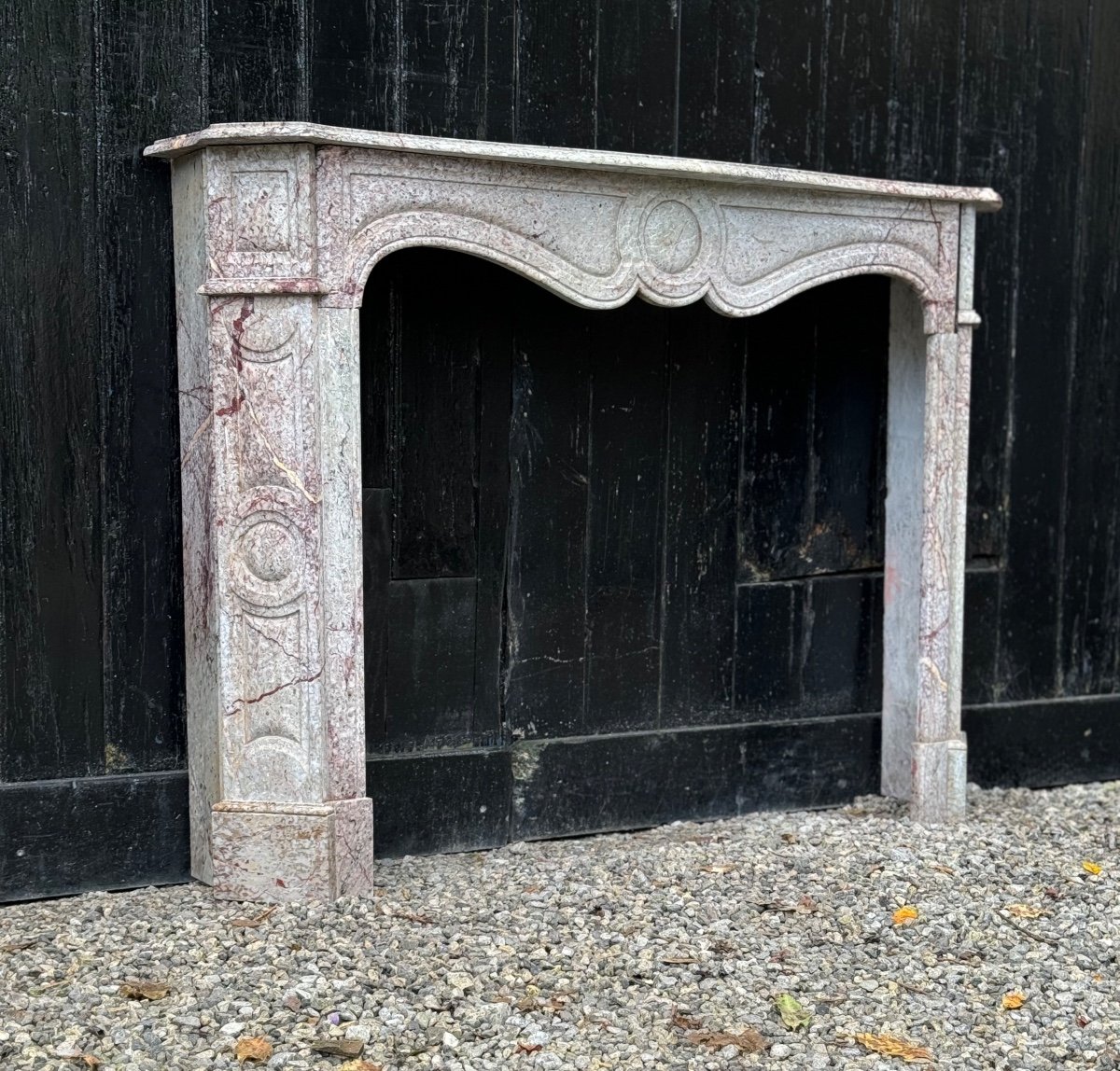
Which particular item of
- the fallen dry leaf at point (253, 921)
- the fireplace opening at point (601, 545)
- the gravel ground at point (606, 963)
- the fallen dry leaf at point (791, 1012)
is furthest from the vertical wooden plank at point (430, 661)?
the fallen dry leaf at point (791, 1012)

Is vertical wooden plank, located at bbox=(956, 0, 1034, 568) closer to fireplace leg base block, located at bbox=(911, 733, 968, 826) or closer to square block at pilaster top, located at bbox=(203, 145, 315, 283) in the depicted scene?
fireplace leg base block, located at bbox=(911, 733, 968, 826)

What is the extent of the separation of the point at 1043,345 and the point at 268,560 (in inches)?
107

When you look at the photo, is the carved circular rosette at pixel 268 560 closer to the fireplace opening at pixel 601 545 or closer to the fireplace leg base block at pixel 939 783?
the fireplace opening at pixel 601 545

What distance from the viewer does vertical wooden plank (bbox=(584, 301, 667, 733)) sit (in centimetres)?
400

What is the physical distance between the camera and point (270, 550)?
10.6 ft

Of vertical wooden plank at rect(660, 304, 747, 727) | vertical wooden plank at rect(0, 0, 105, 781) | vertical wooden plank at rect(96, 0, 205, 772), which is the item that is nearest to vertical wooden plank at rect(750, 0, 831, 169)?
vertical wooden plank at rect(660, 304, 747, 727)

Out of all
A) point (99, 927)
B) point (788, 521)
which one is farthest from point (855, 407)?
point (99, 927)

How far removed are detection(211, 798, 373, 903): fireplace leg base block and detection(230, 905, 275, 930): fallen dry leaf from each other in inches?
2.1

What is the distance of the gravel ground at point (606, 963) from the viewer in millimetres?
2752

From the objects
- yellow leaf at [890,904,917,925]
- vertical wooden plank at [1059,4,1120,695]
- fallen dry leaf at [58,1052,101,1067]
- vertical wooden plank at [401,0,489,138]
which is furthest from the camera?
vertical wooden plank at [1059,4,1120,695]

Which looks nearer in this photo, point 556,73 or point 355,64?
point 355,64

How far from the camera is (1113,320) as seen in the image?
4.83 m

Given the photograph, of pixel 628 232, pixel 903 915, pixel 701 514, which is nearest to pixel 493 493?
pixel 701 514

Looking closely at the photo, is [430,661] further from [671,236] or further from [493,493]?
[671,236]
